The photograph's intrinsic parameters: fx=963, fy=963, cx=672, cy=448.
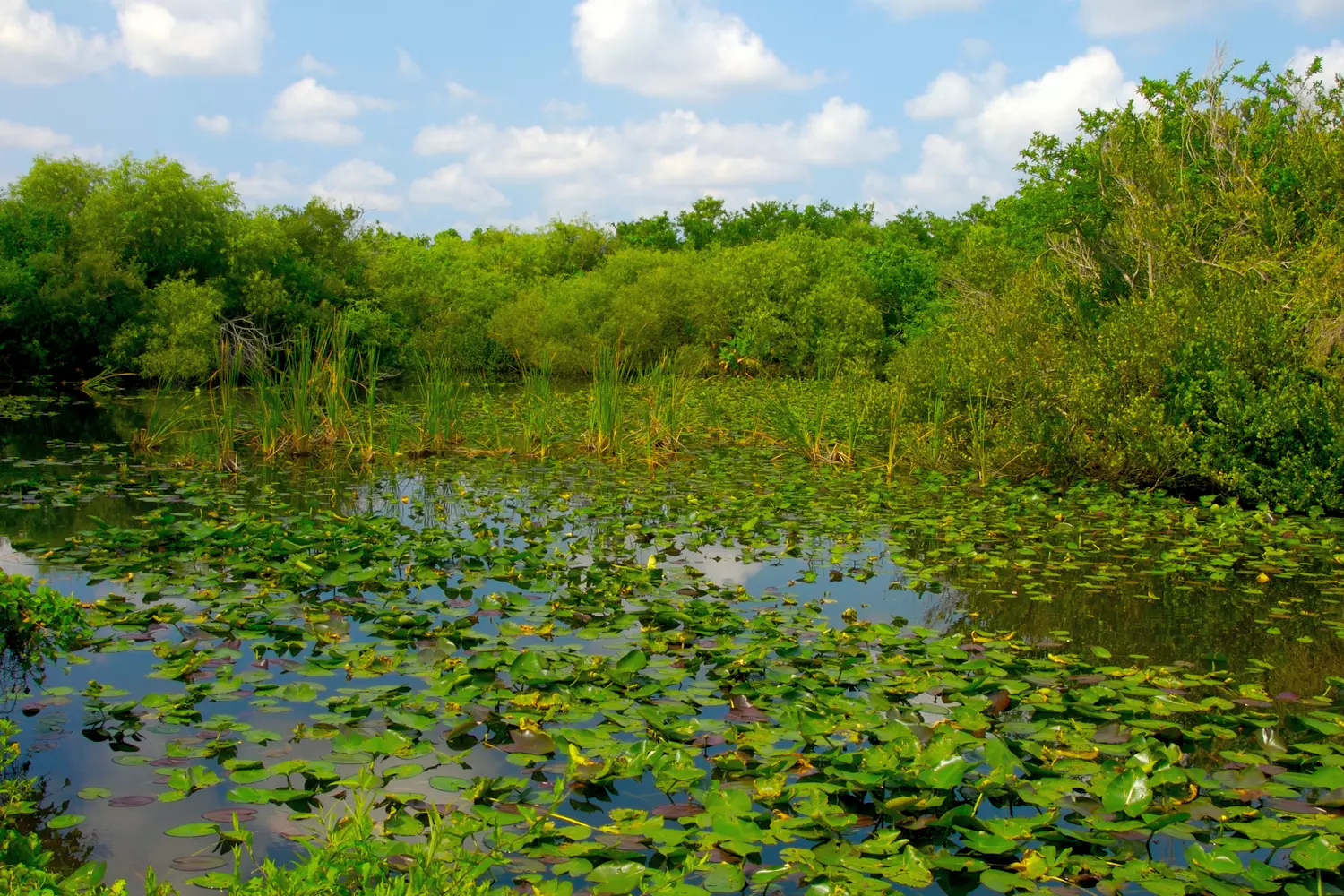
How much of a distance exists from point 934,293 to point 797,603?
1995cm

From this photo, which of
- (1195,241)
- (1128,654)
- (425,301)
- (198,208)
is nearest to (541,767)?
(1128,654)

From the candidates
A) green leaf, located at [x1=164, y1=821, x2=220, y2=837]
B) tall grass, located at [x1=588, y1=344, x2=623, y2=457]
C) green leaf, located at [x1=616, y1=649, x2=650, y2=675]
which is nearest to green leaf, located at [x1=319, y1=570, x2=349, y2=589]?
green leaf, located at [x1=616, y1=649, x2=650, y2=675]

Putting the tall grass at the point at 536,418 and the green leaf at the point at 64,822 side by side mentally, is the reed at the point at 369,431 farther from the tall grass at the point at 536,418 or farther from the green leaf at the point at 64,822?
the green leaf at the point at 64,822

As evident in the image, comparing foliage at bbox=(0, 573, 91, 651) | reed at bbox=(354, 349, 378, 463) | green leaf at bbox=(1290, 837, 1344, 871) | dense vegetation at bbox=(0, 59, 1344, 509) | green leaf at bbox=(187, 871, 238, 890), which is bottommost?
green leaf at bbox=(187, 871, 238, 890)

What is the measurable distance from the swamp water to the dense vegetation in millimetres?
1399

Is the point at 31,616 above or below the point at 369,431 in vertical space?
below

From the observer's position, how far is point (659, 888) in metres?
2.46

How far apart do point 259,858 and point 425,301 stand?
85.8ft

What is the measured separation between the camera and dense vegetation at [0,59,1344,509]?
26.6ft

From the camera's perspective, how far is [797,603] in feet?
A: 17.4

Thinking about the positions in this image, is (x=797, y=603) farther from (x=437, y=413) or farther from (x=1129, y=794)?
(x=437, y=413)

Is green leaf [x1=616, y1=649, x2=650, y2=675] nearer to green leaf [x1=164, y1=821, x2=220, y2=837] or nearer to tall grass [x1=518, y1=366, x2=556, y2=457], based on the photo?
green leaf [x1=164, y1=821, x2=220, y2=837]

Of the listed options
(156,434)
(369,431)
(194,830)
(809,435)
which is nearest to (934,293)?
(809,435)

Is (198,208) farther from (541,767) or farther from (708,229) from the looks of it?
(541,767)
